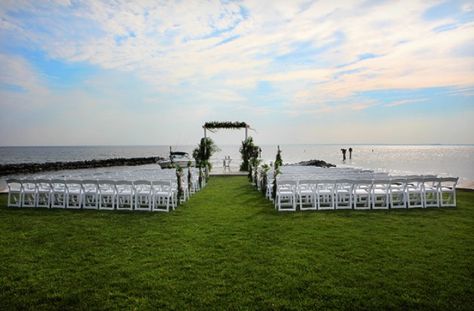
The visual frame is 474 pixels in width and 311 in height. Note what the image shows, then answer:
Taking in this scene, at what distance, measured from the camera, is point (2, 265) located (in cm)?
521

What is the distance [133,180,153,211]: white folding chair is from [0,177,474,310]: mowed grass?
0.98 metres

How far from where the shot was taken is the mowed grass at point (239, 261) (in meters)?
4.06

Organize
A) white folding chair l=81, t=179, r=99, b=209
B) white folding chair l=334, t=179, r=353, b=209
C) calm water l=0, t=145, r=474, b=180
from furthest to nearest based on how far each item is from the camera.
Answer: calm water l=0, t=145, r=474, b=180
white folding chair l=334, t=179, r=353, b=209
white folding chair l=81, t=179, r=99, b=209

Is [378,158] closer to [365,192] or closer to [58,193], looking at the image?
[365,192]

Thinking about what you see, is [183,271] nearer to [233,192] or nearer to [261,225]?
[261,225]

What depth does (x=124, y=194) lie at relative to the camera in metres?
9.88

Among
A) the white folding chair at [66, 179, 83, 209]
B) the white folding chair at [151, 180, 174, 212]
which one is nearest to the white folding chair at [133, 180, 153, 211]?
the white folding chair at [151, 180, 174, 212]

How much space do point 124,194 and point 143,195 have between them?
53 centimetres

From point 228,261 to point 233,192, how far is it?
7909 mm

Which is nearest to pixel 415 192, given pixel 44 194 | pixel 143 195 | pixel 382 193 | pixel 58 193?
pixel 382 193

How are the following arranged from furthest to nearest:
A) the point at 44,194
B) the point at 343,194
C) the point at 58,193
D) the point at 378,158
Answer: the point at 378,158 < the point at 44,194 < the point at 58,193 < the point at 343,194

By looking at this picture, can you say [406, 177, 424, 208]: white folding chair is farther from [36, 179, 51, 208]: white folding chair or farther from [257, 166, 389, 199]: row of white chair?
[36, 179, 51, 208]: white folding chair

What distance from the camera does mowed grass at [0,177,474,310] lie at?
4062 millimetres

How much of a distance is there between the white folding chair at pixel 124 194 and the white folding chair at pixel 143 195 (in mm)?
141
